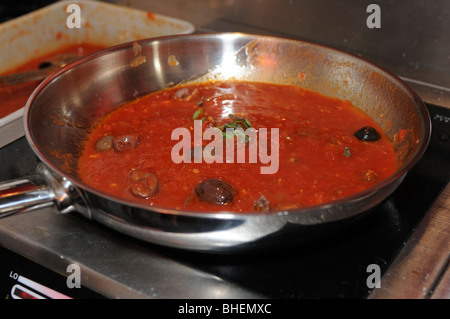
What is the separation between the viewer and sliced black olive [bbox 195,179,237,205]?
1.29 meters

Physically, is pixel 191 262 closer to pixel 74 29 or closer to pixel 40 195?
pixel 40 195

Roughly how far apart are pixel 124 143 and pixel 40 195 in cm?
45

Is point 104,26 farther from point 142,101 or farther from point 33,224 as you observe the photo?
point 33,224

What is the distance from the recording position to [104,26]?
8.80 feet

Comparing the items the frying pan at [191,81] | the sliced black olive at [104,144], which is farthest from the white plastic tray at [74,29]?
the sliced black olive at [104,144]

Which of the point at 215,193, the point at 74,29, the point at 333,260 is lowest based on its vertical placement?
the point at 333,260

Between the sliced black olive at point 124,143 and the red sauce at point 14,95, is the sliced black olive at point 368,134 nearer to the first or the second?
the sliced black olive at point 124,143

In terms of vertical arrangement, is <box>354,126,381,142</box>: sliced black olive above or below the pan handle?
below

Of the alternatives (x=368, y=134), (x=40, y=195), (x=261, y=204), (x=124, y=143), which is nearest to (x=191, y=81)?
(x=124, y=143)

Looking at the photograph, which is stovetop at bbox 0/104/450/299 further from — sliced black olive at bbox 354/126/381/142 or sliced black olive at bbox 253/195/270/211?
sliced black olive at bbox 354/126/381/142

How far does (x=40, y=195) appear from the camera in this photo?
114 cm

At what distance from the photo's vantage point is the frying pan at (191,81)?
105cm

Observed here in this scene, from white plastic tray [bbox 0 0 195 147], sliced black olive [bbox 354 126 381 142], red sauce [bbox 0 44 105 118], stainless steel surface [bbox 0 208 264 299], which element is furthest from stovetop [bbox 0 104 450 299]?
white plastic tray [bbox 0 0 195 147]

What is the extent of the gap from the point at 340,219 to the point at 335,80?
0.91 meters
